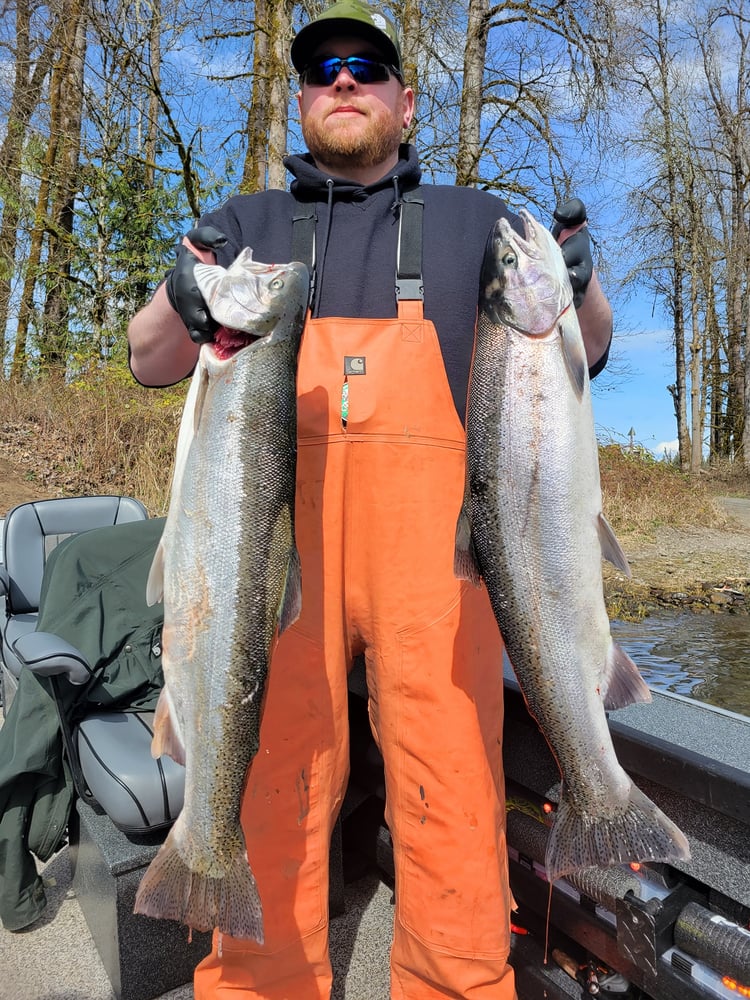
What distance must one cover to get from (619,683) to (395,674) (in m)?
0.60

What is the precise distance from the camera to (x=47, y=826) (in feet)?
9.53

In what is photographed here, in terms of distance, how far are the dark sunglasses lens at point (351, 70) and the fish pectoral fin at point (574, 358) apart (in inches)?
43.2

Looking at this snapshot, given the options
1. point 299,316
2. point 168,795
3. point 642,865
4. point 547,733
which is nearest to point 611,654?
point 547,733

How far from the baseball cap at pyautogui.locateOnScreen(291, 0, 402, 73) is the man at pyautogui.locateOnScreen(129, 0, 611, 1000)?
19mm

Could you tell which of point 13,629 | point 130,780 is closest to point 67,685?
point 130,780

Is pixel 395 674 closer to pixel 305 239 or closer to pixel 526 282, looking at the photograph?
pixel 526 282

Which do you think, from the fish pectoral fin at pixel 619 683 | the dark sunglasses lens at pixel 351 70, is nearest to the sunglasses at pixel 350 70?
the dark sunglasses lens at pixel 351 70

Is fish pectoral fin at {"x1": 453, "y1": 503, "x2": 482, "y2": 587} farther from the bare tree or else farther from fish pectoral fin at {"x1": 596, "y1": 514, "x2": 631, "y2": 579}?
the bare tree

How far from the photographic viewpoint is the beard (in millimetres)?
2268

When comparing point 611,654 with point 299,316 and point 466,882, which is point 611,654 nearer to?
point 466,882

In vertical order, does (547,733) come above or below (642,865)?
above

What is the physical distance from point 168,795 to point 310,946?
700mm

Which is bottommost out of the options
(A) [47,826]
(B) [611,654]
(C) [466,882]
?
(A) [47,826]

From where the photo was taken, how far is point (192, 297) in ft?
6.04
